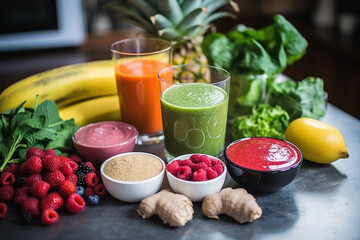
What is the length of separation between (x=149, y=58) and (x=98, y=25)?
6.67ft

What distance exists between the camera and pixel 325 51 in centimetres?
279

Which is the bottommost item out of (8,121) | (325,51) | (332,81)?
(332,81)

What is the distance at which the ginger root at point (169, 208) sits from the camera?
100 centimetres

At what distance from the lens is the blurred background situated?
103 inches

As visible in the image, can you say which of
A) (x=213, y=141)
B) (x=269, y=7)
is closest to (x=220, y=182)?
(x=213, y=141)

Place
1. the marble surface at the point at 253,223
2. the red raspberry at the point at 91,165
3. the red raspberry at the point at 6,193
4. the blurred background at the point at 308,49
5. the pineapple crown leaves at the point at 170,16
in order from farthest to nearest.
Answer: the blurred background at the point at 308,49 → the pineapple crown leaves at the point at 170,16 → the red raspberry at the point at 91,165 → the red raspberry at the point at 6,193 → the marble surface at the point at 253,223

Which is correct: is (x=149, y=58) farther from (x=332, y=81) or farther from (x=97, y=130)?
(x=332, y=81)

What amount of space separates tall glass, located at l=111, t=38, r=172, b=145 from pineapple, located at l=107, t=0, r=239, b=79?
11cm

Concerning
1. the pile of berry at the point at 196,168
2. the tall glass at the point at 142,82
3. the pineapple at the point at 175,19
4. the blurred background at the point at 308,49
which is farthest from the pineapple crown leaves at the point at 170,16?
the blurred background at the point at 308,49

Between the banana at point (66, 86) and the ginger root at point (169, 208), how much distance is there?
0.64 meters

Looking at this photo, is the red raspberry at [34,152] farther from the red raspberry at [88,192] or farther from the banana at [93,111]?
the banana at [93,111]

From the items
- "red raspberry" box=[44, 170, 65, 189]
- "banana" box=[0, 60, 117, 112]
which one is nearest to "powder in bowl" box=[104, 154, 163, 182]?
"red raspberry" box=[44, 170, 65, 189]

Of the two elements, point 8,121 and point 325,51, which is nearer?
point 8,121

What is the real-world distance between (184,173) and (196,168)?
35mm
